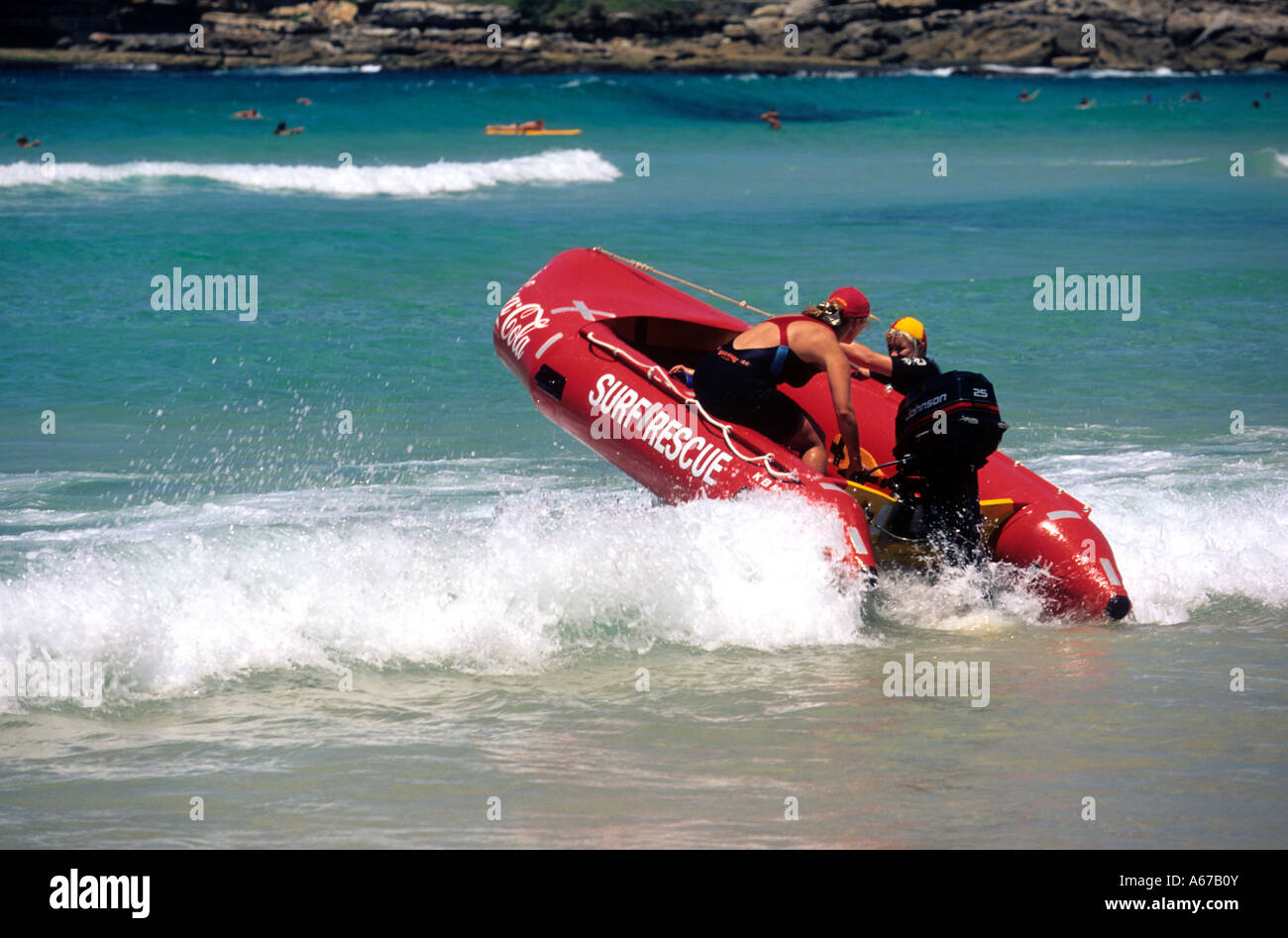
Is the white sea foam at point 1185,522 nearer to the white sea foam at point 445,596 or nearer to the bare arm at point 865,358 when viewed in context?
the bare arm at point 865,358

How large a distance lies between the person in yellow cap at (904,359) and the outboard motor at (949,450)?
146 millimetres

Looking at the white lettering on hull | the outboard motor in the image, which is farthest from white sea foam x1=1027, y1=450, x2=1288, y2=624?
the white lettering on hull

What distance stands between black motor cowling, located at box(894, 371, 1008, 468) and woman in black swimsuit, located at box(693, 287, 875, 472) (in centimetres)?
29

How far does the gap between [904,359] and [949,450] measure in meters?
0.53

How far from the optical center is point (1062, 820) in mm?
4188

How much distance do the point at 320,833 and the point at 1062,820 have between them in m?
2.04

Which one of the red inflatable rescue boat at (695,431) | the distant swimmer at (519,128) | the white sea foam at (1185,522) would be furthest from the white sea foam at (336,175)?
the white sea foam at (1185,522)

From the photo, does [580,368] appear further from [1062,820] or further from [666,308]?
[1062,820]

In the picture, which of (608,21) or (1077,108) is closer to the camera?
(1077,108)

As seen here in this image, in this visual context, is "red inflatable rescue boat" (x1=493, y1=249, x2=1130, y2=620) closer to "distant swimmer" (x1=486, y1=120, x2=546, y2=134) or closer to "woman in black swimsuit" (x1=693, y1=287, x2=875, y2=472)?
"woman in black swimsuit" (x1=693, y1=287, x2=875, y2=472)

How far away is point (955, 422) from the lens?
6.03 m

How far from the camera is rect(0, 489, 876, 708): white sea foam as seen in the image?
550cm

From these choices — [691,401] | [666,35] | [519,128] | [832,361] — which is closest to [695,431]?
[691,401]

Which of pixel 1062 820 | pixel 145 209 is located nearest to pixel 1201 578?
pixel 1062 820
